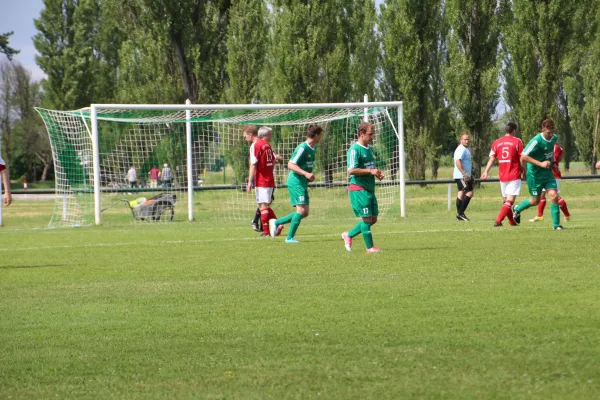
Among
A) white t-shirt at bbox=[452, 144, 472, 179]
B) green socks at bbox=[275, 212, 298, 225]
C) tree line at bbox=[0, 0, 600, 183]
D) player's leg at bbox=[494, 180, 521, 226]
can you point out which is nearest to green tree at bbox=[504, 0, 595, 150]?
tree line at bbox=[0, 0, 600, 183]

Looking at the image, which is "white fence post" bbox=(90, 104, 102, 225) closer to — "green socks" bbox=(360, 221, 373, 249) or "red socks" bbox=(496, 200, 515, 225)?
"red socks" bbox=(496, 200, 515, 225)

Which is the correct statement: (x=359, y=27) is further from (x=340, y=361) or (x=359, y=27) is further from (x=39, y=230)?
(x=340, y=361)

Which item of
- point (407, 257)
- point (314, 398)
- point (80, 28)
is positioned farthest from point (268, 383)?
point (80, 28)

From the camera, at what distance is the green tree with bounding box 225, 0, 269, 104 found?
129ft

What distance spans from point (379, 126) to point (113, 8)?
21.3 meters

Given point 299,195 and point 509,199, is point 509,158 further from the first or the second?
point 299,195

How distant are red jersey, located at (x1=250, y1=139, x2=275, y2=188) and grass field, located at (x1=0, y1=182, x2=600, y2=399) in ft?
8.10

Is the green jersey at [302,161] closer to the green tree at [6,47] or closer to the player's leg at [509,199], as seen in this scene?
the player's leg at [509,199]

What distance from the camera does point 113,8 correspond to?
4325 centimetres

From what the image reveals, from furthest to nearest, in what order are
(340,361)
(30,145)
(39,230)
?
(30,145), (39,230), (340,361)

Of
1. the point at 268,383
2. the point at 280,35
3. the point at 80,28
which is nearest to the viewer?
the point at 268,383

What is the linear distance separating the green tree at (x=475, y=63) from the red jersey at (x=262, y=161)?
2183 cm

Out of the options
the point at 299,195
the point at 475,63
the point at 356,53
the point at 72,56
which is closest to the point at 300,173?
the point at 299,195

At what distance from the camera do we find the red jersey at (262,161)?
56.6 feet
